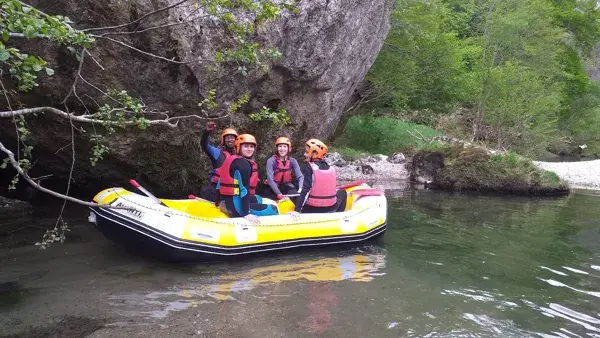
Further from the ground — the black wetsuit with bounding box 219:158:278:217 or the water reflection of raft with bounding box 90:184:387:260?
the black wetsuit with bounding box 219:158:278:217

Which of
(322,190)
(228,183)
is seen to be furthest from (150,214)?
(322,190)

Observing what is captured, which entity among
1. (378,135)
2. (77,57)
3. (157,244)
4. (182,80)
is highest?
(182,80)

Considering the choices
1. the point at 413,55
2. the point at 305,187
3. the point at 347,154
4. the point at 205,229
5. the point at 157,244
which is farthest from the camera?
the point at 413,55

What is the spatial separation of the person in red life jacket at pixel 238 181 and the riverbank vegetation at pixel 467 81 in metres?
10.6

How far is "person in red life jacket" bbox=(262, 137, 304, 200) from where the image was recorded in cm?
776

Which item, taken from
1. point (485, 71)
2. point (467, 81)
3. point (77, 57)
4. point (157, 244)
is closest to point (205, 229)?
point (157, 244)

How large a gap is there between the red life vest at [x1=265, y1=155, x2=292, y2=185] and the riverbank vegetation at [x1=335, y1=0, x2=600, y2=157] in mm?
9105

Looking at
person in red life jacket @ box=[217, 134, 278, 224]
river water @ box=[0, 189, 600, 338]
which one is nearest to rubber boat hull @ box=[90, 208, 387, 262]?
river water @ box=[0, 189, 600, 338]

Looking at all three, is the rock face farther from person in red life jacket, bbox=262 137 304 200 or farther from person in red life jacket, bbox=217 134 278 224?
person in red life jacket, bbox=217 134 278 224

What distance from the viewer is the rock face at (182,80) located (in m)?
6.63

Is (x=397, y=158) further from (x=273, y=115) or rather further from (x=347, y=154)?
Result: (x=273, y=115)

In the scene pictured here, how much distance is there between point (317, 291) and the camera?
4961 mm

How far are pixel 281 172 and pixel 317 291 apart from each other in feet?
10.7

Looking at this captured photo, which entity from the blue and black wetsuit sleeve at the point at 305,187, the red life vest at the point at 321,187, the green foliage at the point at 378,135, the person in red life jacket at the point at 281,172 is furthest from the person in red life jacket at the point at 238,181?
the green foliage at the point at 378,135
